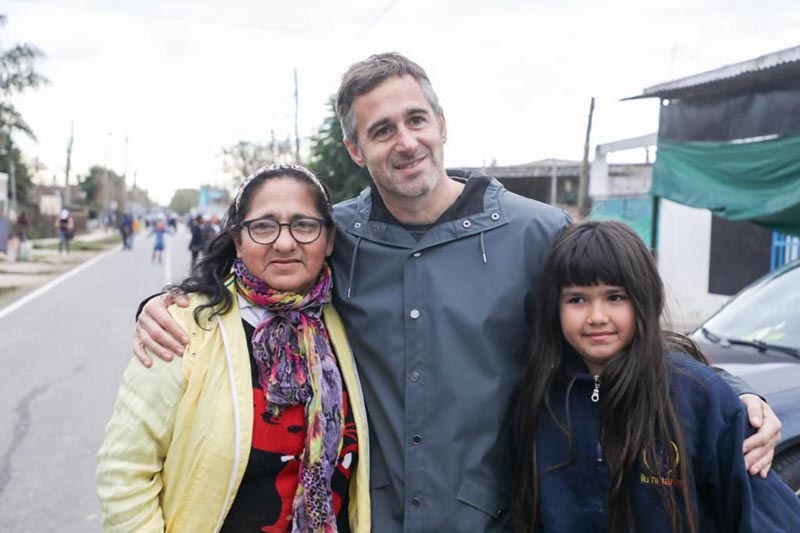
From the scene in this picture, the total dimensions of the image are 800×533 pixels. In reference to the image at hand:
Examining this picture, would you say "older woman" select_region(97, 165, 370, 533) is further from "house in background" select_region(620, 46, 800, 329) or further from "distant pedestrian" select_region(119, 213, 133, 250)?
"distant pedestrian" select_region(119, 213, 133, 250)

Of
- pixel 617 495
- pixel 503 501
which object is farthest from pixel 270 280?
pixel 617 495

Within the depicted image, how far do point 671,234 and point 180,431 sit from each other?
38.7 feet

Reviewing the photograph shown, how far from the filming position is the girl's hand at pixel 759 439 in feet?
6.73

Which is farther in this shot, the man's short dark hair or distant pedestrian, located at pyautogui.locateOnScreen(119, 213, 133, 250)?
distant pedestrian, located at pyautogui.locateOnScreen(119, 213, 133, 250)

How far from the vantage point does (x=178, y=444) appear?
6.87 ft

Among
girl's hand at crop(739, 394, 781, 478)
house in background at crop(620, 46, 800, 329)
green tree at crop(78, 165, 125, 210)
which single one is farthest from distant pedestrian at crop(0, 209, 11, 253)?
green tree at crop(78, 165, 125, 210)

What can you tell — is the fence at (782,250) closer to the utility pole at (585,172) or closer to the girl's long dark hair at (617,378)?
the utility pole at (585,172)

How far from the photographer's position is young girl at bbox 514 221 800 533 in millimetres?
2062

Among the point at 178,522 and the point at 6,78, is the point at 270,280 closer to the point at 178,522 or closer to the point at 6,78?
the point at 178,522

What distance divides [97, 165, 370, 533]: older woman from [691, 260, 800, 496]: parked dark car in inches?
86.5

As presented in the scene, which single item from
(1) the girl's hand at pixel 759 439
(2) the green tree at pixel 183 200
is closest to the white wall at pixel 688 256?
(1) the girl's hand at pixel 759 439

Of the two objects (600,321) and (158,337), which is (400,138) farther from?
(158,337)

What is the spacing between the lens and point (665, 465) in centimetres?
208

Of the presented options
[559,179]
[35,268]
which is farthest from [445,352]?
[559,179]
